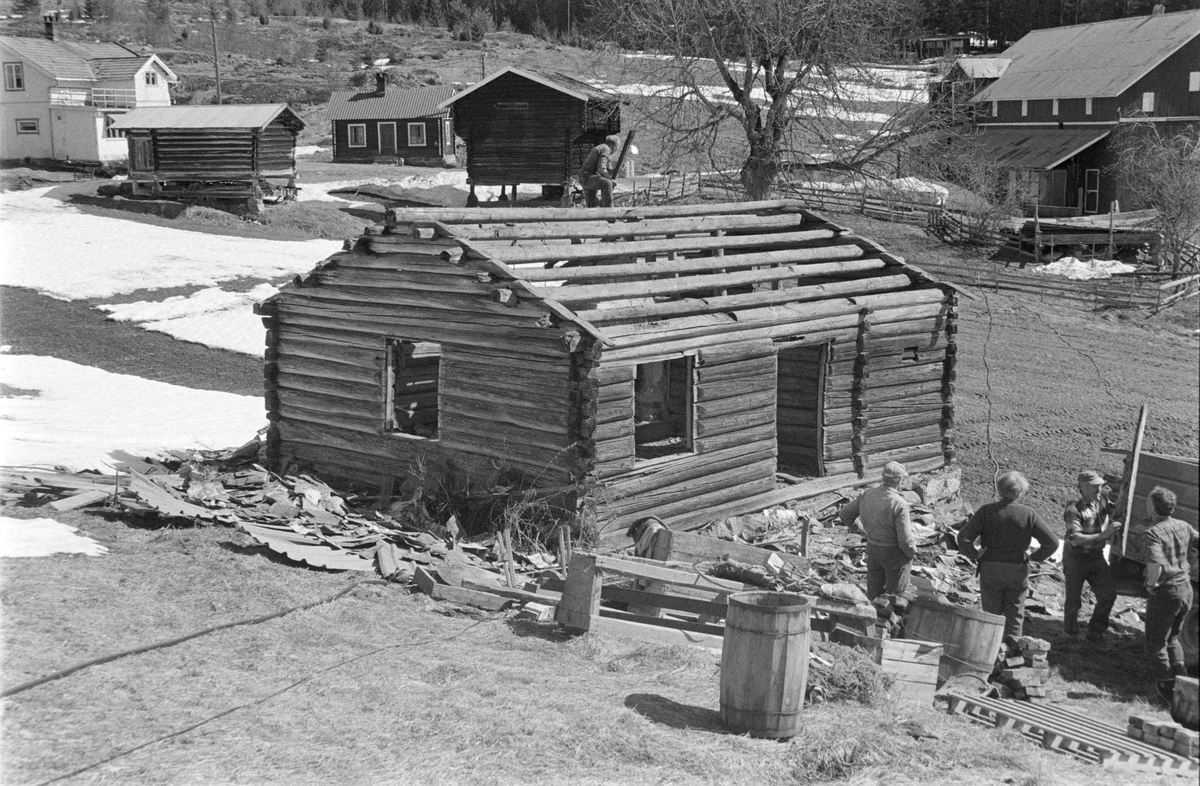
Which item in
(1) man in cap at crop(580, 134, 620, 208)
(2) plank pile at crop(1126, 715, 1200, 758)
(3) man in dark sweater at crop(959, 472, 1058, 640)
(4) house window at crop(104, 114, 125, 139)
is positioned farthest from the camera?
(4) house window at crop(104, 114, 125, 139)

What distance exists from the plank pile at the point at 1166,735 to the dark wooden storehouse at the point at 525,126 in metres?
40.4

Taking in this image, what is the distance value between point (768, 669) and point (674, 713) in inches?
34.5

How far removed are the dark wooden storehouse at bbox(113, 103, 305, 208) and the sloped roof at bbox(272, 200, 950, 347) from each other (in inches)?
1120

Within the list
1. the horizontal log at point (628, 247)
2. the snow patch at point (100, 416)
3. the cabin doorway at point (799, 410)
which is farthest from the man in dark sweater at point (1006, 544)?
the snow patch at point (100, 416)

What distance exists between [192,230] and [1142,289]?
1331 inches

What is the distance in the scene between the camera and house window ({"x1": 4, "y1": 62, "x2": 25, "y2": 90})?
53750 millimetres

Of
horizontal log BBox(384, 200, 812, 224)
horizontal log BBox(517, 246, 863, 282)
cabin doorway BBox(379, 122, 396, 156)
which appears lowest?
horizontal log BBox(517, 246, 863, 282)

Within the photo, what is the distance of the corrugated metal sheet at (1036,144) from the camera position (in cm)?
4400

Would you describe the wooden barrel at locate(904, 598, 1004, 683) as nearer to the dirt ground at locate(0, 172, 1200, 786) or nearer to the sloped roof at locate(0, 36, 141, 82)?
the dirt ground at locate(0, 172, 1200, 786)

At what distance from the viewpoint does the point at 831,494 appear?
15.4m

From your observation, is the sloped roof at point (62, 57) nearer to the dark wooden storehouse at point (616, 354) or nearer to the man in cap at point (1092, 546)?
the dark wooden storehouse at point (616, 354)

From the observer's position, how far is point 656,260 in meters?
15.0

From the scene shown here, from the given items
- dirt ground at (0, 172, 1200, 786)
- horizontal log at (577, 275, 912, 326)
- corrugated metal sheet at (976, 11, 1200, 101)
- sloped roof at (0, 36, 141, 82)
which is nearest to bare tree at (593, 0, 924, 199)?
corrugated metal sheet at (976, 11, 1200, 101)

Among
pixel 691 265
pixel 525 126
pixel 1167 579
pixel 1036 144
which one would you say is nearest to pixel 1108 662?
pixel 1167 579
